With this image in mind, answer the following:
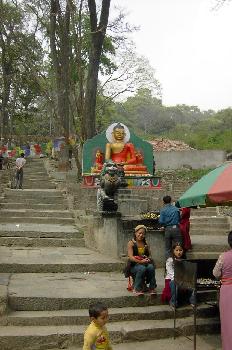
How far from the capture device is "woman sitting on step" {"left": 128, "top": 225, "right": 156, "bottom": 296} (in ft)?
25.0

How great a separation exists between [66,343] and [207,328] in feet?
6.65

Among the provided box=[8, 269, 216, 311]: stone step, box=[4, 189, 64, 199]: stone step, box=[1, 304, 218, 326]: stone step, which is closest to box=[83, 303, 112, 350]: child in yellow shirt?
box=[1, 304, 218, 326]: stone step

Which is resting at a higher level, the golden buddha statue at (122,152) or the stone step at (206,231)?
the golden buddha statue at (122,152)

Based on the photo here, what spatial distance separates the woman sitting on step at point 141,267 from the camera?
7.61 metres

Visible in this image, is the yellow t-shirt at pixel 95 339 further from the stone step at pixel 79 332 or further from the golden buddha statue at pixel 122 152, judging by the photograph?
the golden buddha statue at pixel 122 152

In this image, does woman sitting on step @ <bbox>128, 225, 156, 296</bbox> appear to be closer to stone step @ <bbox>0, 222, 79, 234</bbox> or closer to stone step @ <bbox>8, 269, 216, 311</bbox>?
stone step @ <bbox>8, 269, 216, 311</bbox>

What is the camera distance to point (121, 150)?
59.1 ft

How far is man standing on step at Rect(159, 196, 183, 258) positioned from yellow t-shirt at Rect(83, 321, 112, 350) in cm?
415

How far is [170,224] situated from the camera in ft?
30.5

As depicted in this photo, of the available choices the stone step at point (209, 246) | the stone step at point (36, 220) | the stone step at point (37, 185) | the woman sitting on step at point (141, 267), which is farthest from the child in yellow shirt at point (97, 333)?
the stone step at point (37, 185)

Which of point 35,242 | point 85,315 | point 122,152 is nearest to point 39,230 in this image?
point 35,242

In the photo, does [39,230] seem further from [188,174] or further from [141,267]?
[188,174]

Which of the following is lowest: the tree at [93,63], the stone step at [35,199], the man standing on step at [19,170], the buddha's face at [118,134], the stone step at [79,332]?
the stone step at [79,332]

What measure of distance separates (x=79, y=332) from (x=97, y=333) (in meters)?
1.58
